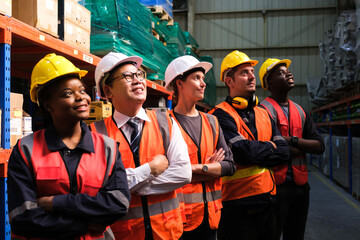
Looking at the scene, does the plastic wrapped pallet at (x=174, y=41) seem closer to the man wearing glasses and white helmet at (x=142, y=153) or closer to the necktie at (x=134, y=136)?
the man wearing glasses and white helmet at (x=142, y=153)

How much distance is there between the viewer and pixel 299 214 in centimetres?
328

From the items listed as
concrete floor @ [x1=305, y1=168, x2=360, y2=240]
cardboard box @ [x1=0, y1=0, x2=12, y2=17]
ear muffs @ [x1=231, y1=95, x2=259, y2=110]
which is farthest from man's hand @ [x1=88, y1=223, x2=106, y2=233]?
concrete floor @ [x1=305, y1=168, x2=360, y2=240]

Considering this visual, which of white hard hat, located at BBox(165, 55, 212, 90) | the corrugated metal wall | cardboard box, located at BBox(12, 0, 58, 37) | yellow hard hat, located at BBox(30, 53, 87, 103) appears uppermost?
the corrugated metal wall

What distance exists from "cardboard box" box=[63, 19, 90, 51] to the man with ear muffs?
1526 millimetres

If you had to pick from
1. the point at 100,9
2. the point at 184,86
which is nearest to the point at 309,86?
the point at 100,9

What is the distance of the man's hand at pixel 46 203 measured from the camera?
1.55 metres

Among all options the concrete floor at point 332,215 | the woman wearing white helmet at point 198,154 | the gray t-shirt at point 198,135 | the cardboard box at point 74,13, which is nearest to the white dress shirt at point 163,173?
the woman wearing white helmet at point 198,154

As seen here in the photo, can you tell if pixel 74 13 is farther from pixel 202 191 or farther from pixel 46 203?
pixel 46 203

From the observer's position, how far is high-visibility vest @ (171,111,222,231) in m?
2.48

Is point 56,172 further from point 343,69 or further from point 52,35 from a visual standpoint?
point 343,69

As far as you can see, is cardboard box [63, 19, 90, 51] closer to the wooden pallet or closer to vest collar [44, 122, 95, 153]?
vest collar [44, 122, 95, 153]

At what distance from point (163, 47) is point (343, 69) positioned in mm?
4391

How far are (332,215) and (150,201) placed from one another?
18.5 ft

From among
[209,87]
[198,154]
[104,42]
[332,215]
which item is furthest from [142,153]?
[209,87]
